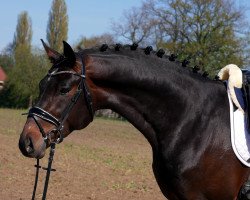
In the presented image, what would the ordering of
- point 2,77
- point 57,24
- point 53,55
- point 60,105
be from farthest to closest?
point 57,24 → point 2,77 → point 53,55 → point 60,105

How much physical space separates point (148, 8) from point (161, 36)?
3423mm

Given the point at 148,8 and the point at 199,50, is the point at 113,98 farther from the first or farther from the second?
the point at 148,8

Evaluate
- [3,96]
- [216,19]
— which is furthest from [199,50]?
[3,96]

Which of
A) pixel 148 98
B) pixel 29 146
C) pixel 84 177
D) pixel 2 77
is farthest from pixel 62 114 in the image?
pixel 2 77

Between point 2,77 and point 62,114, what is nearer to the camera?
point 62,114

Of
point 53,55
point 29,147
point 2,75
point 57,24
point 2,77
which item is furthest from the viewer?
point 57,24

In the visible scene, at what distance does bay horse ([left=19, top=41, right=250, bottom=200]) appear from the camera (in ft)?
12.6

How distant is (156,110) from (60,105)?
0.81 m

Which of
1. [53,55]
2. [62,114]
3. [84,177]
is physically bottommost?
[84,177]

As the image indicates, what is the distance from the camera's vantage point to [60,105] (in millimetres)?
3838

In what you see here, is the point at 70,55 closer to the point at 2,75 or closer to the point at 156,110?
the point at 156,110

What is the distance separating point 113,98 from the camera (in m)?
4.07

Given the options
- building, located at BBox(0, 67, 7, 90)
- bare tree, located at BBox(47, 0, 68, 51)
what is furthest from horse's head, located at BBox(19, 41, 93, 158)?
bare tree, located at BBox(47, 0, 68, 51)

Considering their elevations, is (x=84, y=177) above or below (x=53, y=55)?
below
